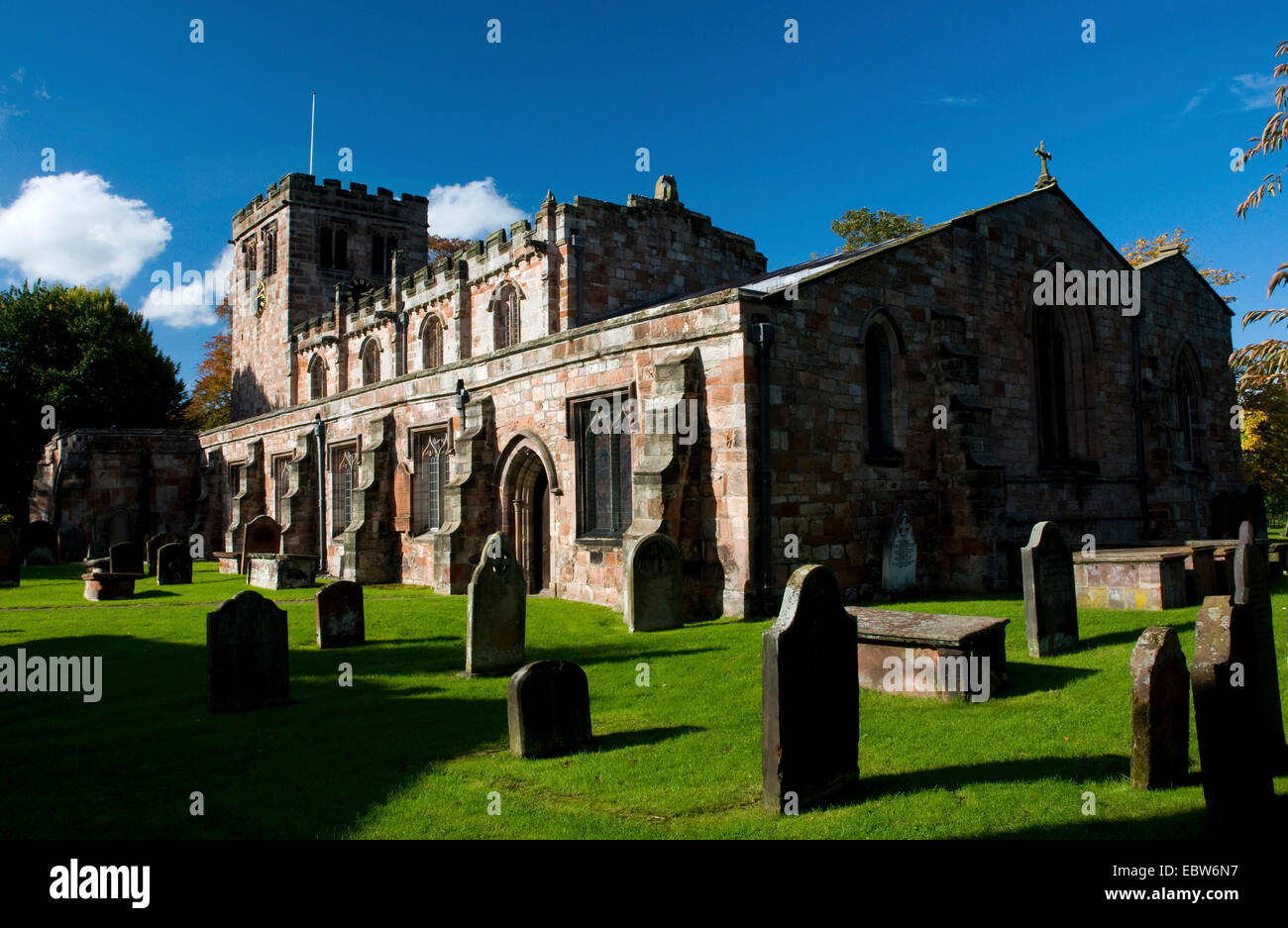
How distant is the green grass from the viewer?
527 centimetres

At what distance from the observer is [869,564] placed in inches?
578

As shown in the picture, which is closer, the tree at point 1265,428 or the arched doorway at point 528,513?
the arched doorway at point 528,513

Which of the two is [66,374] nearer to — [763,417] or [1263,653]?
[763,417]

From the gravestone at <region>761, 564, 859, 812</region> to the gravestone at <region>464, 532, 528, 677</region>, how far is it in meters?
5.12

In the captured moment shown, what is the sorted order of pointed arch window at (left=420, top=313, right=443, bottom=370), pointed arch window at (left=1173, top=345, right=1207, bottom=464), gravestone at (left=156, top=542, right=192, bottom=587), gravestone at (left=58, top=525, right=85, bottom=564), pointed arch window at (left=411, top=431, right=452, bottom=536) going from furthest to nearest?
gravestone at (left=58, top=525, right=85, bottom=564) → pointed arch window at (left=420, top=313, right=443, bottom=370) → pointed arch window at (left=1173, top=345, right=1207, bottom=464) → gravestone at (left=156, top=542, right=192, bottom=587) → pointed arch window at (left=411, top=431, right=452, bottom=536)

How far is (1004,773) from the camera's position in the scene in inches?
231

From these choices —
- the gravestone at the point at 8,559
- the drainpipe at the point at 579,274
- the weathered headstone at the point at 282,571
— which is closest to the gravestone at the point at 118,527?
the gravestone at the point at 8,559

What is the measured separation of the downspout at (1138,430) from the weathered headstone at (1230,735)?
16739 mm

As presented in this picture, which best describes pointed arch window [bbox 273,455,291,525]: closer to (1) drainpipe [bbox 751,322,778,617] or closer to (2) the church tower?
(2) the church tower

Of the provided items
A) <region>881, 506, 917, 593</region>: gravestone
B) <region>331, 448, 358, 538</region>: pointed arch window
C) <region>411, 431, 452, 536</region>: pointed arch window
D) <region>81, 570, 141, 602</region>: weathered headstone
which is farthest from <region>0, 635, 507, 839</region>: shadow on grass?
<region>331, 448, 358, 538</region>: pointed arch window

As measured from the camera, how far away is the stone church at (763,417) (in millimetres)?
13422

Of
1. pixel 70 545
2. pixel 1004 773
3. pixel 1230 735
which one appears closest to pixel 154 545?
pixel 70 545

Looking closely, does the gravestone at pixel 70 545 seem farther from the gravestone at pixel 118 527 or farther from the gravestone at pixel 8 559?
the gravestone at pixel 8 559
